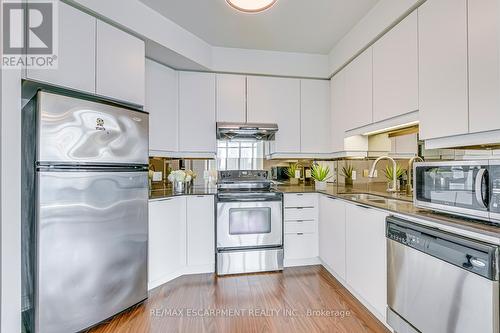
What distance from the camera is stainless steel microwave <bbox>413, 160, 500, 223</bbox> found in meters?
1.13

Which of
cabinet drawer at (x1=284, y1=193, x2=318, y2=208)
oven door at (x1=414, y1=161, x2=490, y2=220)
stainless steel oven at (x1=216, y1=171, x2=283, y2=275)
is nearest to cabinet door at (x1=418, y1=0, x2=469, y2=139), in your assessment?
oven door at (x1=414, y1=161, x2=490, y2=220)

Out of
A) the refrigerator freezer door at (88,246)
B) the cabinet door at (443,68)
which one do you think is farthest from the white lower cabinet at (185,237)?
the cabinet door at (443,68)

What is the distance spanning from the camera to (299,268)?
113 inches

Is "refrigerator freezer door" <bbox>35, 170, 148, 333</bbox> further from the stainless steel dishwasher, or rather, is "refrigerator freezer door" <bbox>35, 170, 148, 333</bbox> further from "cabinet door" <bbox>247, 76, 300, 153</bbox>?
the stainless steel dishwasher

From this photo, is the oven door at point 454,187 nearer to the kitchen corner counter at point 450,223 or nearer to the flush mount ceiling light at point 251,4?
the kitchen corner counter at point 450,223

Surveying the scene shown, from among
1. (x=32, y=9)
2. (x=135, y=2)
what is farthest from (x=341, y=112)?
(x=32, y=9)

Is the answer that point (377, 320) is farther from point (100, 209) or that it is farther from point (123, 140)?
point (123, 140)

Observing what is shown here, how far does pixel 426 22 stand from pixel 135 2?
223cm

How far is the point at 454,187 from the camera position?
1.32 meters

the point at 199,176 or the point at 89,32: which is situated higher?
the point at 89,32

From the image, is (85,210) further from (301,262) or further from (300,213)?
(301,262)

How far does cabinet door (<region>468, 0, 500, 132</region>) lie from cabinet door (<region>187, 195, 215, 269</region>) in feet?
7.32

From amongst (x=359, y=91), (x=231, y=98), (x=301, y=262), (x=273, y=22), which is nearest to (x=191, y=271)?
(x=301, y=262)

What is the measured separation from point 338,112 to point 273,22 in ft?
4.16
